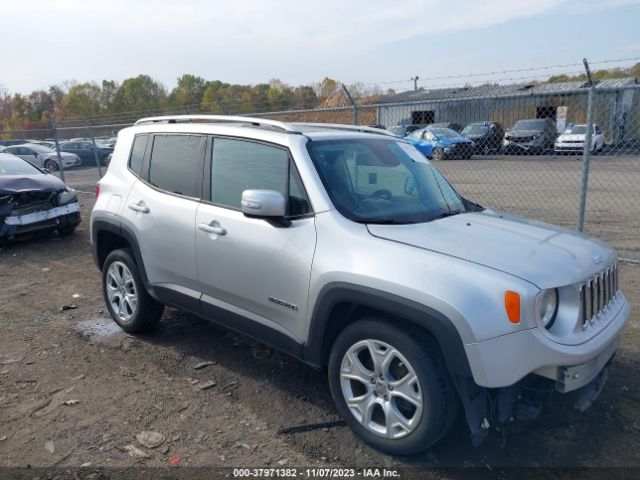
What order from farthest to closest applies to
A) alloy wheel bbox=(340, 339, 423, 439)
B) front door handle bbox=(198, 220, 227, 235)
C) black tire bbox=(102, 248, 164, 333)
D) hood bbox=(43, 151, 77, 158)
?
hood bbox=(43, 151, 77, 158), black tire bbox=(102, 248, 164, 333), front door handle bbox=(198, 220, 227, 235), alloy wheel bbox=(340, 339, 423, 439)

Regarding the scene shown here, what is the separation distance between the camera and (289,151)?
11.8 feet

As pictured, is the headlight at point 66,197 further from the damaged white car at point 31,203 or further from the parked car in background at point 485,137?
the parked car in background at point 485,137

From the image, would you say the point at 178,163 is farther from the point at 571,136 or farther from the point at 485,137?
the point at 571,136

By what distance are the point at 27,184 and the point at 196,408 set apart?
6415 millimetres

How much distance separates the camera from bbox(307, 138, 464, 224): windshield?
3439 millimetres

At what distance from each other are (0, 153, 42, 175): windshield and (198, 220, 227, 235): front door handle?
6.51 meters

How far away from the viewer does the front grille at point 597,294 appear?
9.67 feet

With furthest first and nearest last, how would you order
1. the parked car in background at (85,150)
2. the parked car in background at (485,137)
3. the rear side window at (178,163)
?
the parked car in background at (85,150), the parked car in background at (485,137), the rear side window at (178,163)

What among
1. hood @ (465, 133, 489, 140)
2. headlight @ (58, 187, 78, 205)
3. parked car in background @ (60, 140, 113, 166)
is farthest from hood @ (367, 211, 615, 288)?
parked car in background @ (60, 140, 113, 166)

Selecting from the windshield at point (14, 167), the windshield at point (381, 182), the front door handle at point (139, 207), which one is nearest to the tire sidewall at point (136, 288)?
the front door handle at point (139, 207)

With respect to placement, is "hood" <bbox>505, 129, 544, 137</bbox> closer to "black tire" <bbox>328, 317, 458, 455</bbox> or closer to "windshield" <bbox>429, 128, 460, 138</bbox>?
"windshield" <bbox>429, 128, 460, 138</bbox>

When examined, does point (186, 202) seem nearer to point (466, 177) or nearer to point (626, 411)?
point (626, 411)

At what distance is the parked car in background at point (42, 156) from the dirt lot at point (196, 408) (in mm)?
22330

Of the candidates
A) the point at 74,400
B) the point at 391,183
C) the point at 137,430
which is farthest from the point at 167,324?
the point at 391,183
